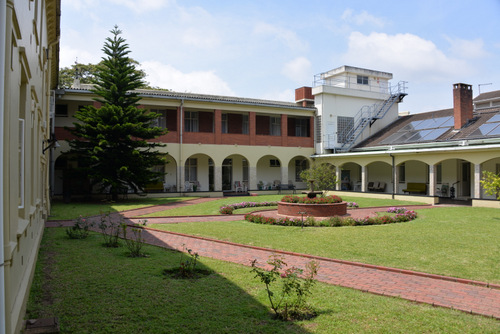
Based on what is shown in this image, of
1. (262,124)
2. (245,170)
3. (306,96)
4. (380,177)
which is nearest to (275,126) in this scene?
(262,124)

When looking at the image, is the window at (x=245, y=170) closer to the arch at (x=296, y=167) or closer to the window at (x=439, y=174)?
the arch at (x=296, y=167)

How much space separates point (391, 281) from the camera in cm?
691

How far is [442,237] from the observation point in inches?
424

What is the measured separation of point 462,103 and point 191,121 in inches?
709

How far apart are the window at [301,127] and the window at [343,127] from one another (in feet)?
8.41

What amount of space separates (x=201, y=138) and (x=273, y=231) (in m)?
16.5

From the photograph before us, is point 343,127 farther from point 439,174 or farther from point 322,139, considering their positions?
point 439,174

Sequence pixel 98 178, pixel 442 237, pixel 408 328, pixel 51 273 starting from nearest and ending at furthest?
pixel 408 328
pixel 51 273
pixel 442 237
pixel 98 178

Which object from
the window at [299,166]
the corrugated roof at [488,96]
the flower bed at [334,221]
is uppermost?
the corrugated roof at [488,96]

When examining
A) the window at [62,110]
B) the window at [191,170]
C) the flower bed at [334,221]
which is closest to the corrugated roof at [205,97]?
the window at [62,110]

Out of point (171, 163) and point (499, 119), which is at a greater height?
point (499, 119)

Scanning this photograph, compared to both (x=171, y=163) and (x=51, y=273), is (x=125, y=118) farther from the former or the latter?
(x=51, y=273)

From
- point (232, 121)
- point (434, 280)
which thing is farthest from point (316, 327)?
point (232, 121)

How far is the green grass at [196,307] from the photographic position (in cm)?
461
